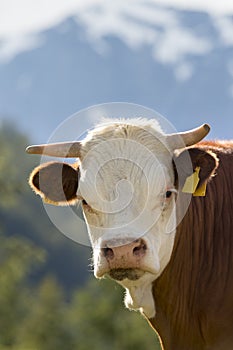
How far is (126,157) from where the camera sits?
8867mm

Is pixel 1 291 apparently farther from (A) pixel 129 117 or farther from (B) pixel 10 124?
(B) pixel 10 124

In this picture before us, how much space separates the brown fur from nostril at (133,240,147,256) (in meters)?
0.72

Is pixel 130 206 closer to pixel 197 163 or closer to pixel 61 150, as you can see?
pixel 197 163

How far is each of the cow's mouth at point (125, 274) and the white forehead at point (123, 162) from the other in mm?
570

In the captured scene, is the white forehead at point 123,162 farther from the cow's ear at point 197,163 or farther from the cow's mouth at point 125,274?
the cow's mouth at point 125,274

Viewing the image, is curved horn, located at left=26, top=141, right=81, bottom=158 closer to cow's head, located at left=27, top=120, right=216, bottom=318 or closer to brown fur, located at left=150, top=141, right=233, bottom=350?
cow's head, located at left=27, top=120, right=216, bottom=318

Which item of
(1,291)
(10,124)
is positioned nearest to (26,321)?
(1,291)

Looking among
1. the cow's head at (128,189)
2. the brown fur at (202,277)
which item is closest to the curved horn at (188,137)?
the cow's head at (128,189)

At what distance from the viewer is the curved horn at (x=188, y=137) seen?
8773mm

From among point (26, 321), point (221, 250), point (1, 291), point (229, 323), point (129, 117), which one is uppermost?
point (129, 117)

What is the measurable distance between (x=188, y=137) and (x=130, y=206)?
0.90 metres

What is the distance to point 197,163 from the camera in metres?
8.90

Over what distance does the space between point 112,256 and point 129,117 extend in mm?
1755

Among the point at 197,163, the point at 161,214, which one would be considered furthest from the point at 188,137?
the point at 161,214
